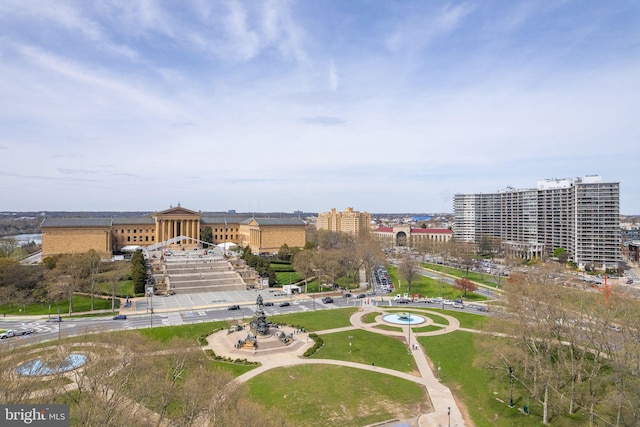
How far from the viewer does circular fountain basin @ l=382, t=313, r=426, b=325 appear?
6247 centimetres

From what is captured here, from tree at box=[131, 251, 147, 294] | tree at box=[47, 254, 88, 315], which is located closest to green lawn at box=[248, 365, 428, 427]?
tree at box=[47, 254, 88, 315]

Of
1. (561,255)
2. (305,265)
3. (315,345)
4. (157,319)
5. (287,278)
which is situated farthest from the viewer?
(561,255)

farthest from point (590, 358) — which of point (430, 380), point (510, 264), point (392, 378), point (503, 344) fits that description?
point (510, 264)

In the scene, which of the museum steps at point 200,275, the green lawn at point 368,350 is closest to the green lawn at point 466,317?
the green lawn at point 368,350

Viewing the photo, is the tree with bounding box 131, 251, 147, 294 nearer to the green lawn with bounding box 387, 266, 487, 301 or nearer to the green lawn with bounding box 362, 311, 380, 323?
the green lawn with bounding box 362, 311, 380, 323

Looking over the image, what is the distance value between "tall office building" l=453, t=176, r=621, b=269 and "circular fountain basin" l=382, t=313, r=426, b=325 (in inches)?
3300

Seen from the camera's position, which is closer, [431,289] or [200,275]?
[431,289]

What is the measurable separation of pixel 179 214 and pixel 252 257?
5005cm

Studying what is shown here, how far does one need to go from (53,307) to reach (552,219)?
14539cm

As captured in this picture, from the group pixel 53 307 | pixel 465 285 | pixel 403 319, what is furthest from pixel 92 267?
pixel 465 285

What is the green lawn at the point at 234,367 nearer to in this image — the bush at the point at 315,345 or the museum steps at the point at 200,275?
the bush at the point at 315,345

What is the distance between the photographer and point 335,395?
3791 cm

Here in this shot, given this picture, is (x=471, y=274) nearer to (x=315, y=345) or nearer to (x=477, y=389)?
(x=315, y=345)

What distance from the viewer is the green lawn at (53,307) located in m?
69.5
